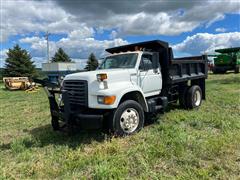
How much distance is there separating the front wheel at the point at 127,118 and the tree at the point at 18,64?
34.1m

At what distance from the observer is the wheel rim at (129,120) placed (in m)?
5.79

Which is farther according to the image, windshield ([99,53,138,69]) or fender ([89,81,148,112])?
windshield ([99,53,138,69])

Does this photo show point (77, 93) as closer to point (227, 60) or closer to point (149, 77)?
point (149, 77)

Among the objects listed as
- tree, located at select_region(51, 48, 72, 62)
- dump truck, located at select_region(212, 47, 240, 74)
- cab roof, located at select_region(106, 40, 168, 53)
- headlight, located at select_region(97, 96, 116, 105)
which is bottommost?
headlight, located at select_region(97, 96, 116, 105)

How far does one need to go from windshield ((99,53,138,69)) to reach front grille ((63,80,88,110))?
144 centimetres

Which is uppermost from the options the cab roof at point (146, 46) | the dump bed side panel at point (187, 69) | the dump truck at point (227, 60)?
the dump truck at point (227, 60)

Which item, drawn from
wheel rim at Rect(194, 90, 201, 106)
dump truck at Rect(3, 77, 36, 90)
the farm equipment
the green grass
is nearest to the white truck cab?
the green grass

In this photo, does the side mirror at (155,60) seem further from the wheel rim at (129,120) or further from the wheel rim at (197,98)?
the wheel rim at (197,98)

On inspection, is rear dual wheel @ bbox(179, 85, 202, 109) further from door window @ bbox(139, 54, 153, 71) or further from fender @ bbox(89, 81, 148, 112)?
fender @ bbox(89, 81, 148, 112)

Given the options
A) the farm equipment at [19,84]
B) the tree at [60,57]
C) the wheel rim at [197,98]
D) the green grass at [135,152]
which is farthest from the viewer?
the tree at [60,57]

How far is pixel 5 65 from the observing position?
3750cm

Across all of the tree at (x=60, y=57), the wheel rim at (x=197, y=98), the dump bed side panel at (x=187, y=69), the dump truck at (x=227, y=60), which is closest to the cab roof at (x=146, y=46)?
the dump bed side panel at (x=187, y=69)

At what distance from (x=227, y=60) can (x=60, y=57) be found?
108 ft

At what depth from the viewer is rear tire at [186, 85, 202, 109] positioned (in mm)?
8602
